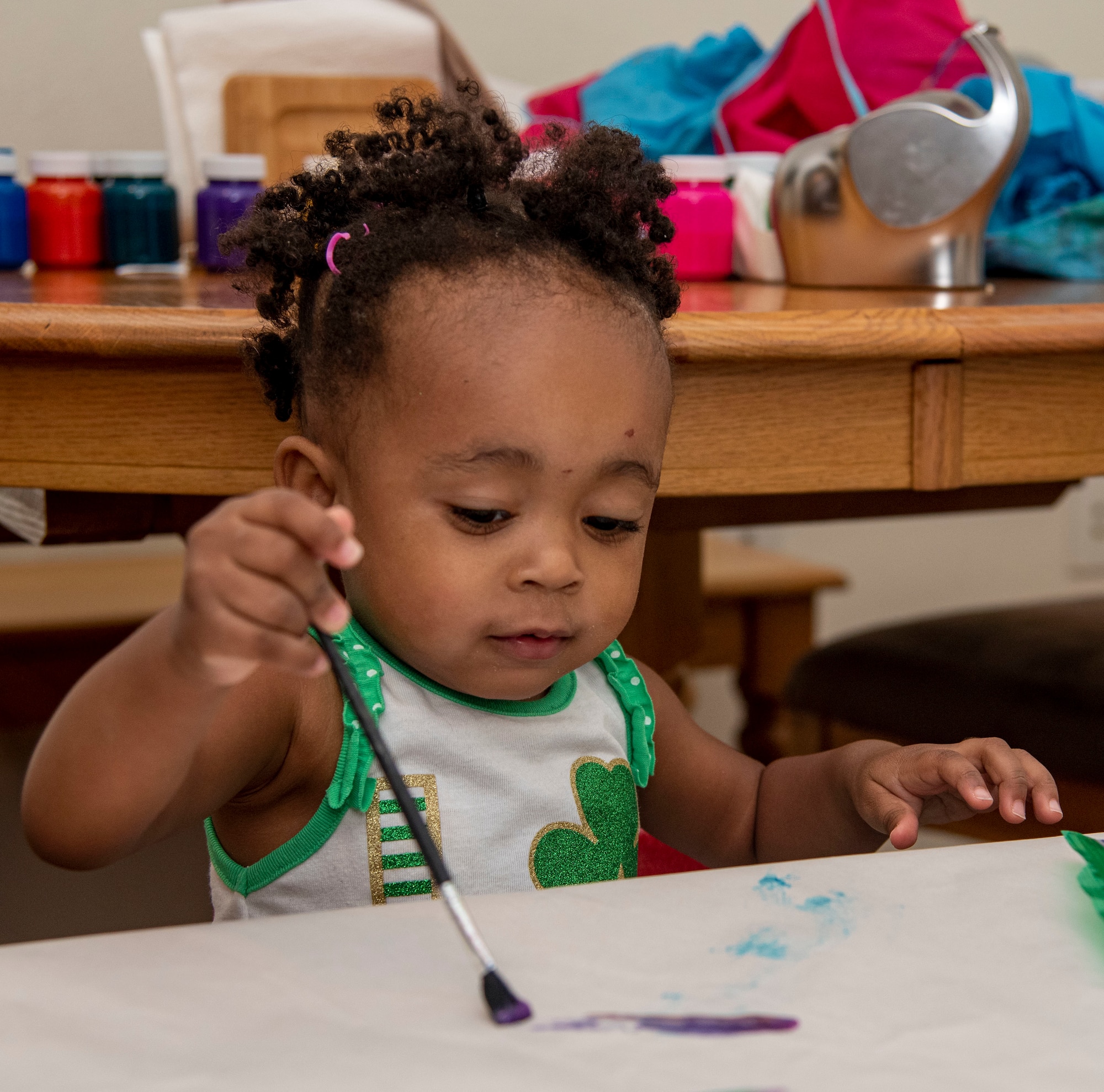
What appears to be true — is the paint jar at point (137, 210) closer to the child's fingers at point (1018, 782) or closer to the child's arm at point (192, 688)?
the child's arm at point (192, 688)

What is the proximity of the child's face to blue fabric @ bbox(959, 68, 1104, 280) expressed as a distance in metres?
0.69

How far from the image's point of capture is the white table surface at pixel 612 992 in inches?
14.5

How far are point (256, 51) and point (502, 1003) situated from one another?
1453 millimetres

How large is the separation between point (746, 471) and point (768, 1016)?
517mm

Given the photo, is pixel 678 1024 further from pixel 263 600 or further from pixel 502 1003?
pixel 263 600

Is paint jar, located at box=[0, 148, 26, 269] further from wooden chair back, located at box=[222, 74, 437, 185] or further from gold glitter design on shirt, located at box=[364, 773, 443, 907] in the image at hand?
gold glitter design on shirt, located at box=[364, 773, 443, 907]

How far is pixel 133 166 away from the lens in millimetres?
1383

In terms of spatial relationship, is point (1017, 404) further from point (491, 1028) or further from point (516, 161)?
point (491, 1028)

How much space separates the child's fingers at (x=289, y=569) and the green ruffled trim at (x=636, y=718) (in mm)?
409

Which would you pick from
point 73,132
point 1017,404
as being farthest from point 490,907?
point 73,132

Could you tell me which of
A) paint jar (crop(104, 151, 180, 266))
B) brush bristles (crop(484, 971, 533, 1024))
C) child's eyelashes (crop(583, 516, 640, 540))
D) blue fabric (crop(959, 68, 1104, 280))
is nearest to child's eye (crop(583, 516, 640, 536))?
child's eyelashes (crop(583, 516, 640, 540))

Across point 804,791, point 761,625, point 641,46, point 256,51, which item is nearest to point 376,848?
point 804,791

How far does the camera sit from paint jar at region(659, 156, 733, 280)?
1.29 metres

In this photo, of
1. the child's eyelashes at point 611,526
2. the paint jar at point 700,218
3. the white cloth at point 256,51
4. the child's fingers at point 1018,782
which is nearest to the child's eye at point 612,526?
the child's eyelashes at point 611,526
